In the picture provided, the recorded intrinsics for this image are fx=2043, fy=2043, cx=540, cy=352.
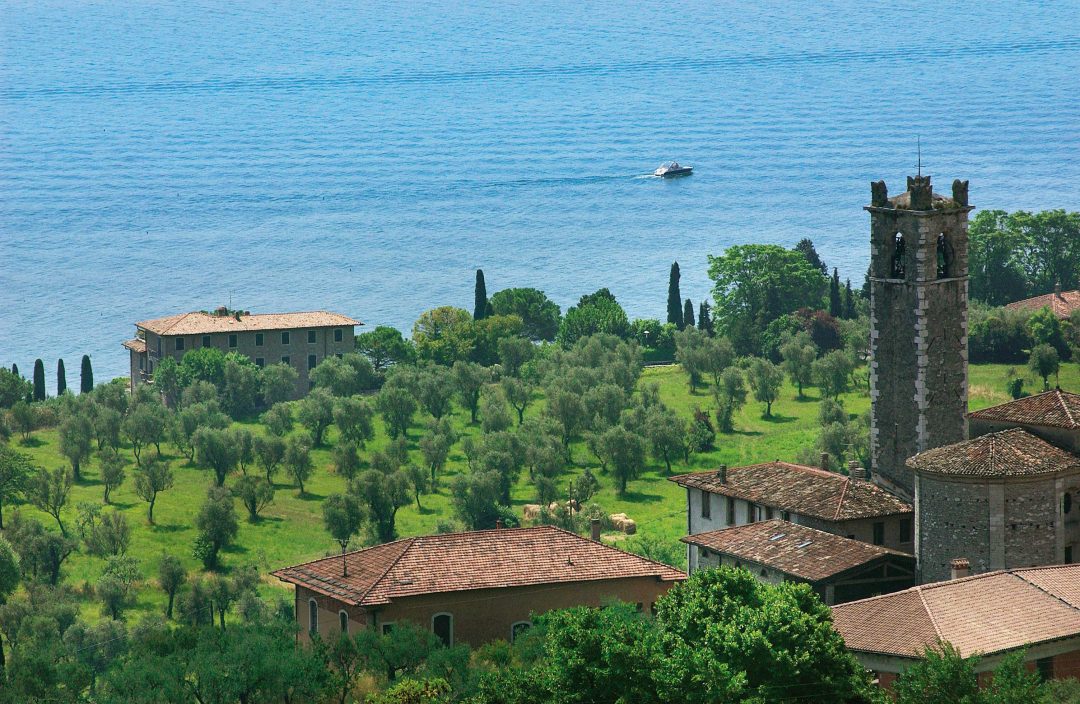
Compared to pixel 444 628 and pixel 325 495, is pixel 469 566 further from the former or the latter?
pixel 325 495

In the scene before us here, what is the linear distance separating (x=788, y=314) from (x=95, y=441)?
154ft

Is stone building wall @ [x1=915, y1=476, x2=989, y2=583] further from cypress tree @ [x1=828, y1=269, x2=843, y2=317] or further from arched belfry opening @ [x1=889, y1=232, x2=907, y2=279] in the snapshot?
cypress tree @ [x1=828, y1=269, x2=843, y2=317]

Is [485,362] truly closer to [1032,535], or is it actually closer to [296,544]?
→ [296,544]

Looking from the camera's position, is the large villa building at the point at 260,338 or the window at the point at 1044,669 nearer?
the window at the point at 1044,669

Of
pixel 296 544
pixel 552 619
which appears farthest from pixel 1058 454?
pixel 296 544

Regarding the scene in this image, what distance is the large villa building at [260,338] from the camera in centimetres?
13000

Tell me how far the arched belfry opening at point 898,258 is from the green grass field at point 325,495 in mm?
30982

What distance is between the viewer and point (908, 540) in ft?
178

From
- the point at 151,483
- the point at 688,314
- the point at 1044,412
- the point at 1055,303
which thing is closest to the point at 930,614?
the point at 1044,412

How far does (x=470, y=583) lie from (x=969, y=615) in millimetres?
13148

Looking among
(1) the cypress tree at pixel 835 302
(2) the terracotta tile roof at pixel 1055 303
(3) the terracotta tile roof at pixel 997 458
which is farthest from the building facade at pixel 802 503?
(1) the cypress tree at pixel 835 302

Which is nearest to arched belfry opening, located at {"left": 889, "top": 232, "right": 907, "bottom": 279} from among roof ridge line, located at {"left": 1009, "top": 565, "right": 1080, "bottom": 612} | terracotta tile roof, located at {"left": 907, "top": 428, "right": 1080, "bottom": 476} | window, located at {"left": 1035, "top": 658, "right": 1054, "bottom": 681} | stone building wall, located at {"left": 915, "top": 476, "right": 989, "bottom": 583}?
terracotta tile roof, located at {"left": 907, "top": 428, "right": 1080, "bottom": 476}

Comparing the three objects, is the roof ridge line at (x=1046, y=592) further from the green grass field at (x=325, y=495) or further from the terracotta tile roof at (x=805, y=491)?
the green grass field at (x=325, y=495)

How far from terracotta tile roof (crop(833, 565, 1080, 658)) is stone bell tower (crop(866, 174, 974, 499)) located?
29.0 feet
